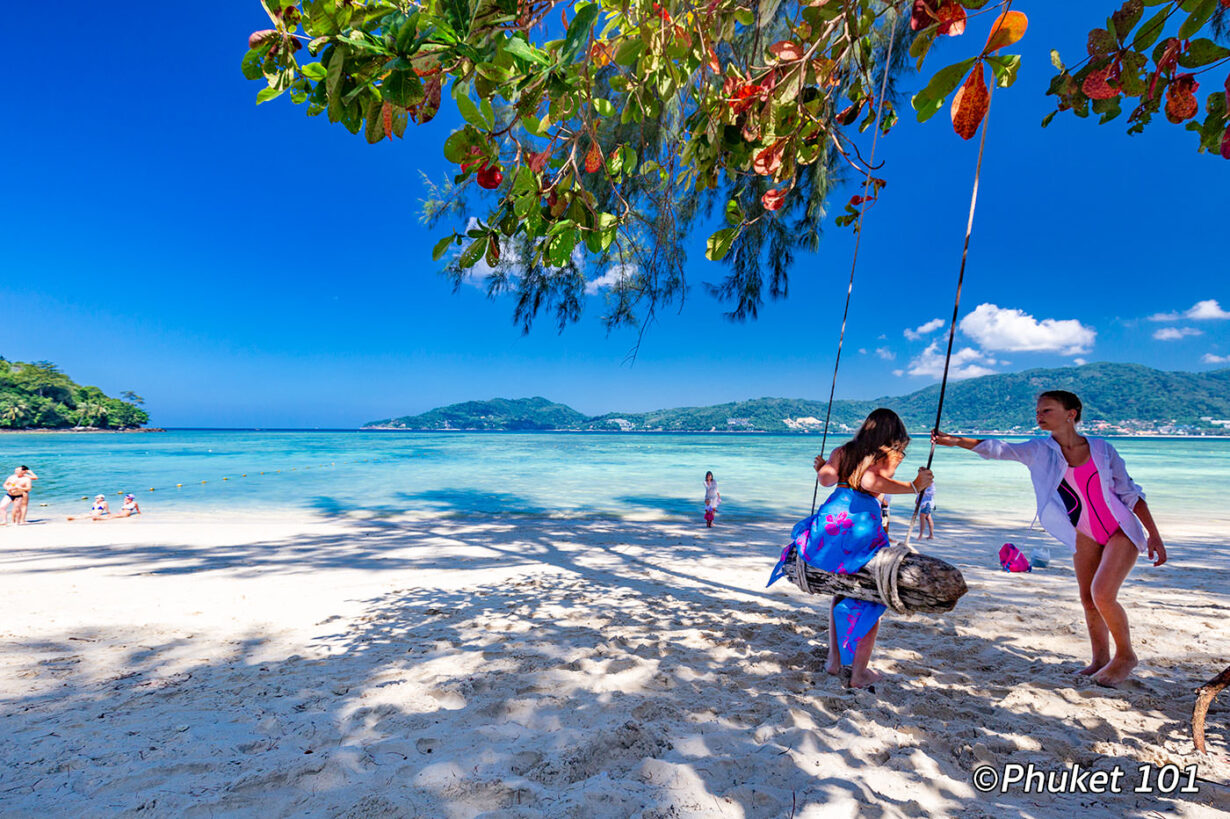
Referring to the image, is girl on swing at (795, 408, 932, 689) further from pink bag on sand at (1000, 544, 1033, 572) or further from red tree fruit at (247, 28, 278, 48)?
pink bag on sand at (1000, 544, 1033, 572)

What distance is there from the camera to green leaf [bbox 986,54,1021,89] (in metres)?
1.27

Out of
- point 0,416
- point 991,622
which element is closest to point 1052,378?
point 991,622

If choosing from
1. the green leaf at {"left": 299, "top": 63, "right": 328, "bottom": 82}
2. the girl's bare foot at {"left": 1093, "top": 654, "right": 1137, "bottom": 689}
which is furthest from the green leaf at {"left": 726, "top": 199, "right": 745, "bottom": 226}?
the girl's bare foot at {"left": 1093, "top": 654, "right": 1137, "bottom": 689}

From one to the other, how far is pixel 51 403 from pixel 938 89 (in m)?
101

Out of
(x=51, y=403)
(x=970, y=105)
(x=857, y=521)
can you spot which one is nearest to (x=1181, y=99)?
(x=970, y=105)

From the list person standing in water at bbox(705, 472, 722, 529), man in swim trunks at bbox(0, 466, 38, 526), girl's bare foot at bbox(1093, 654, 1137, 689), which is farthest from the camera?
person standing in water at bbox(705, 472, 722, 529)

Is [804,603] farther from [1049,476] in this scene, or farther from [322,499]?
[322,499]

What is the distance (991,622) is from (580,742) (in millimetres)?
3346

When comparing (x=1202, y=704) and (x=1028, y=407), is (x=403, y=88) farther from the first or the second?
(x=1028, y=407)

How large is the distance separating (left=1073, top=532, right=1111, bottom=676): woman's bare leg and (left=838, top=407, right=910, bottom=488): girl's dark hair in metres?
1.07

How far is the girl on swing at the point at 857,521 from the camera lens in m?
2.48

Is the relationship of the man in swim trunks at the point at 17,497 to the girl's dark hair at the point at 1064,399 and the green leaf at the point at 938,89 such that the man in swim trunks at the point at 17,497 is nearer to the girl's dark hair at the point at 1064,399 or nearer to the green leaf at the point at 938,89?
the green leaf at the point at 938,89

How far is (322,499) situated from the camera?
48.2 ft

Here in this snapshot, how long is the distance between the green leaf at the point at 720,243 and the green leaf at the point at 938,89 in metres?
0.85
